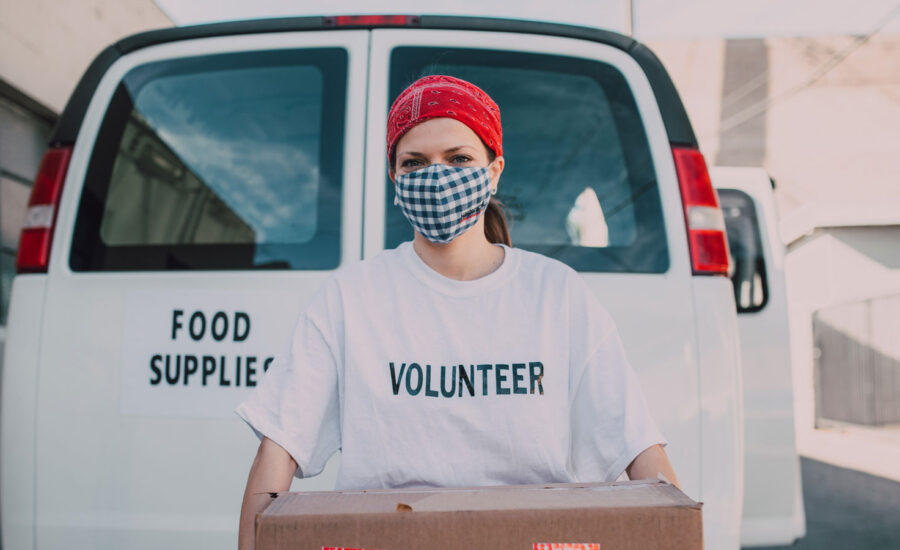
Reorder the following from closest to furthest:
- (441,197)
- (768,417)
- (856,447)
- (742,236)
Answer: (441,197) → (768,417) → (742,236) → (856,447)

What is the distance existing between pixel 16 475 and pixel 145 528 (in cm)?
39

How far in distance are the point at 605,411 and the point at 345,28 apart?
1.36 m

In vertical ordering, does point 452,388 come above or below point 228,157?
below

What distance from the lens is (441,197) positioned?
4.72 feet

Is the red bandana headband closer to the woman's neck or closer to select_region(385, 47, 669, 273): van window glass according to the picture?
the woman's neck

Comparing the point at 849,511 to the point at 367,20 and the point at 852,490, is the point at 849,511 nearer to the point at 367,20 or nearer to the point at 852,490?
the point at 852,490

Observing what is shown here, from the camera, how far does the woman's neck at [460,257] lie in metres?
1.49

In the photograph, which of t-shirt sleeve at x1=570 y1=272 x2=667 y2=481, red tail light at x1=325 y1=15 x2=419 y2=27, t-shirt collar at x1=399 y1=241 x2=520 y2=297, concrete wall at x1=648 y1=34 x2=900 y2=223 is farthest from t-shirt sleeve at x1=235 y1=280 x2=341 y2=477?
concrete wall at x1=648 y1=34 x2=900 y2=223

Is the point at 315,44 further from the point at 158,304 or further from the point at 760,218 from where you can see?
the point at 760,218

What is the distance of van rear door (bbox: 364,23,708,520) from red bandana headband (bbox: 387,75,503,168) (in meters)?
0.50

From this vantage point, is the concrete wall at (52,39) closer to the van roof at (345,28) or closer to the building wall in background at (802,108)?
the van roof at (345,28)

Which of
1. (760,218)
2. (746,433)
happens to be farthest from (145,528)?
(760,218)

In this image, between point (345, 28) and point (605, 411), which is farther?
point (345, 28)

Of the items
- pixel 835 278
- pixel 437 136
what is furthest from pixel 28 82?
pixel 835 278
